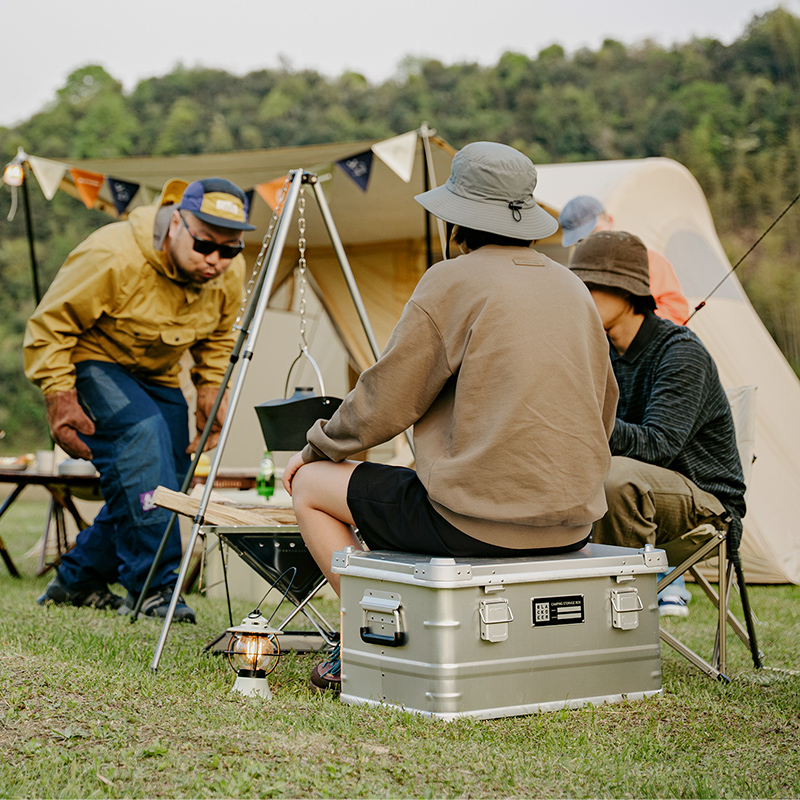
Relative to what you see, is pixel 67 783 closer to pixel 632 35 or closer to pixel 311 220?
pixel 311 220

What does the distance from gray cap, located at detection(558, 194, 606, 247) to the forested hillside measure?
17.3 m

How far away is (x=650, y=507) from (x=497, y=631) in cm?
70

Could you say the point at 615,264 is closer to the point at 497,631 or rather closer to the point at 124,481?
the point at 497,631

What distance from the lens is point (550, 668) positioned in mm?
1858

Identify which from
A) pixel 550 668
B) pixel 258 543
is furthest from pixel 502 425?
pixel 258 543

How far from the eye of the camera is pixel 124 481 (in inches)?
124

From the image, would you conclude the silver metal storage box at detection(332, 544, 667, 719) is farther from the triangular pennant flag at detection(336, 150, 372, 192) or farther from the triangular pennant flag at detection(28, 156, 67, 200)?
the triangular pennant flag at detection(28, 156, 67, 200)

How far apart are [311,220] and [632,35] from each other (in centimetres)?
3910

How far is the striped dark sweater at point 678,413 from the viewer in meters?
2.35

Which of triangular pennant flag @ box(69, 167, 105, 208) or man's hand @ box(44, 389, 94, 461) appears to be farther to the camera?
triangular pennant flag @ box(69, 167, 105, 208)

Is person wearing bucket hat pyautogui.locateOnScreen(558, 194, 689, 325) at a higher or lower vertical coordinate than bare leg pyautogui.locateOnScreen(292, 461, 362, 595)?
higher

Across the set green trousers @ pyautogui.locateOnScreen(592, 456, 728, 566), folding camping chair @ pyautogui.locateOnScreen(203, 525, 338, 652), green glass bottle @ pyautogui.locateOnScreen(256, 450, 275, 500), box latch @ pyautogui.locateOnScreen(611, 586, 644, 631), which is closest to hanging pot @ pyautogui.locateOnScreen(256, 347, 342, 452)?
folding camping chair @ pyautogui.locateOnScreen(203, 525, 338, 652)

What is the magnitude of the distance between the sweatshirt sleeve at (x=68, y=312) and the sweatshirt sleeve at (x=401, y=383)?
159 centimetres

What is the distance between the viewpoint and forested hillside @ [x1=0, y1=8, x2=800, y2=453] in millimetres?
23812
